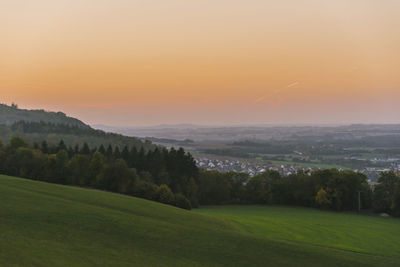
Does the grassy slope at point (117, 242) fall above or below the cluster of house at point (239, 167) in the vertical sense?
above

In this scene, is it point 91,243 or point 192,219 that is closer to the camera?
point 91,243

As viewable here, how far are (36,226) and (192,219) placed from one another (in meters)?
16.3

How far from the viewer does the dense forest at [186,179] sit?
62625mm

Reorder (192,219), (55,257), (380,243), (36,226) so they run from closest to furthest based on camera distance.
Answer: (55,257)
(36,226)
(192,219)
(380,243)

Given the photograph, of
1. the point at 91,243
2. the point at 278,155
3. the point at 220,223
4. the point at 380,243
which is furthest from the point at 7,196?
the point at 278,155

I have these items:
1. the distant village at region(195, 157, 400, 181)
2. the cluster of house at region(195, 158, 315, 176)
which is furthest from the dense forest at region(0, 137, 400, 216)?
the cluster of house at region(195, 158, 315, 176)

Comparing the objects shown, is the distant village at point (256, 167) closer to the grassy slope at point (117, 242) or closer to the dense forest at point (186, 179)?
the dense forest at point (186, 179)

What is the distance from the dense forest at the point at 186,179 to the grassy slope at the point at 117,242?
27.3m

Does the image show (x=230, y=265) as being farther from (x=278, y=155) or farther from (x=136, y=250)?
(x=278, y=155)

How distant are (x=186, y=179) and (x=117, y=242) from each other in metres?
55.8

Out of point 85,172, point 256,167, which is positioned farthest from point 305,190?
point 256,167

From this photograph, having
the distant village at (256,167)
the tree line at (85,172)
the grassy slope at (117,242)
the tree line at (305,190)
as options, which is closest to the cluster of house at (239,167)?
the distant village at (256,167)

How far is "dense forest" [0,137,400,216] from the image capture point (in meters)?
62.6

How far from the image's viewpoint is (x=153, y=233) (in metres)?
28.1
